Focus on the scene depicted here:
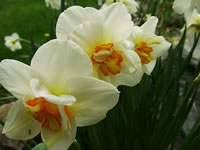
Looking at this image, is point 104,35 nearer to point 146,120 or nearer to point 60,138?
point 60,138

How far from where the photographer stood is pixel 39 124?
25.7 inches

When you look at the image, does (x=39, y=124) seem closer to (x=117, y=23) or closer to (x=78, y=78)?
(x=78, y=78)

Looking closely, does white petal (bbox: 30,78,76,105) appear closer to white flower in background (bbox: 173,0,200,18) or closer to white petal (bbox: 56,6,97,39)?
white petal (bbox: 56,6,97,39)

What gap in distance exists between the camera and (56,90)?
0.63 m

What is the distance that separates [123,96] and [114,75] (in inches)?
16.5

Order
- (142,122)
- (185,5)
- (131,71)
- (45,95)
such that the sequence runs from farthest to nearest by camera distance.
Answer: (142,122), (185,5), (131,71), (45,95)

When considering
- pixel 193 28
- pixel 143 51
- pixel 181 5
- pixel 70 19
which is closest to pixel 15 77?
pixel 70 19

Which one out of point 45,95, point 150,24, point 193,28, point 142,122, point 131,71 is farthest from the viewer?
point 193,28

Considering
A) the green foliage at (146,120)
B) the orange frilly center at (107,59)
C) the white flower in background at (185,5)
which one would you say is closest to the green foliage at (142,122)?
the green foliage at (146,120)

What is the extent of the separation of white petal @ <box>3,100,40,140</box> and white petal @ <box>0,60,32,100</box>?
3 cm

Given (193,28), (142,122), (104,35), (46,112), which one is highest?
(104,35)

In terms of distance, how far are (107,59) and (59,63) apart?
129mm

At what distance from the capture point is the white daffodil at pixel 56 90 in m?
0.58

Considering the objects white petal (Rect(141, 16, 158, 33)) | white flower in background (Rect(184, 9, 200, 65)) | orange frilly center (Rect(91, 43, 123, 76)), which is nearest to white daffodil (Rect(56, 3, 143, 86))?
orange frilly center (Rect(91, 43, 123, 76))
